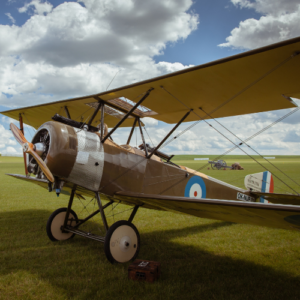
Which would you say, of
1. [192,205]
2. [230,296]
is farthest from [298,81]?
[230,296]

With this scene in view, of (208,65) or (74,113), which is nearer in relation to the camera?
(208,65)

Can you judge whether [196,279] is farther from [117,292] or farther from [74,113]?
[74,113]

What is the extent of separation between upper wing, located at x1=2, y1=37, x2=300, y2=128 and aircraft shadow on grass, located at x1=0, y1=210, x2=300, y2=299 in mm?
2609

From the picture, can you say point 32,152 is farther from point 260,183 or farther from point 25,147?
point 260,183

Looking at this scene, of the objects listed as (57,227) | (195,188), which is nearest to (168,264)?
(195,188)

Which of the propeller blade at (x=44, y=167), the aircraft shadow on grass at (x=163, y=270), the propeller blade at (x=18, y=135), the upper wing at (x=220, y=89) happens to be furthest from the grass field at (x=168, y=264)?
the upper wing at (x=220, y=89)

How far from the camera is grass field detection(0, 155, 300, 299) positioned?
3.04 metres

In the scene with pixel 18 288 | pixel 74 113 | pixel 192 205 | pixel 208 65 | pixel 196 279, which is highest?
pixel 208 65

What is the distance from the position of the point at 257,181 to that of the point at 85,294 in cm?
578

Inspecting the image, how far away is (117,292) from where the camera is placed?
2986 millimetres

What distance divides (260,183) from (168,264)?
4450mm

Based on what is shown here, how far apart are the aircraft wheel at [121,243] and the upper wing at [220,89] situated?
241cm

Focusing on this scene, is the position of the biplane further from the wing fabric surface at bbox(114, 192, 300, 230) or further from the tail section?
the tail section

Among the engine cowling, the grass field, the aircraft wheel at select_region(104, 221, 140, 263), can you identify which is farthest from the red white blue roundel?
the engine cowling
